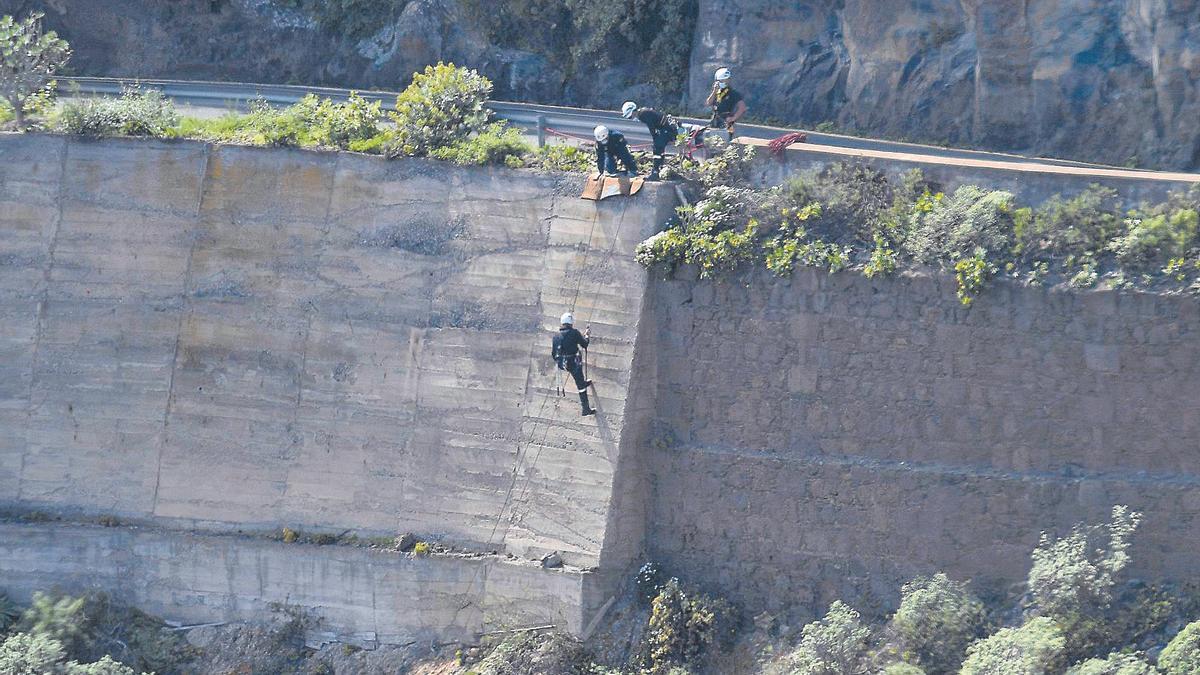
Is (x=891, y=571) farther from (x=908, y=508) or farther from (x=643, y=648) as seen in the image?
(x=643, y=648)

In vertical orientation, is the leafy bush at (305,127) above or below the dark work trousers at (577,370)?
above

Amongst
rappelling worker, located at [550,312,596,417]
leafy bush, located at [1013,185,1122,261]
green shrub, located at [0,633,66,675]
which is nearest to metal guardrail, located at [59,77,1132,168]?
rappelling worker, located at [550,312,596,417]

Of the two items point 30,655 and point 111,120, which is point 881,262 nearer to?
point 111,120

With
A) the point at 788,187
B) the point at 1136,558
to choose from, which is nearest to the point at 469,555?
the point at 788,187

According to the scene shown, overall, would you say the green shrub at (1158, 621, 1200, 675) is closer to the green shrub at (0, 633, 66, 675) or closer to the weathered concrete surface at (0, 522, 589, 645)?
the weathered concrete surface at (0, 522, 589, 645)

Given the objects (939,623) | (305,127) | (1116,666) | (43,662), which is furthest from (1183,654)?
(43,662)

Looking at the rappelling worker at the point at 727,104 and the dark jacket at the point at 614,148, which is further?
the rappelling worker at the point at 727,104

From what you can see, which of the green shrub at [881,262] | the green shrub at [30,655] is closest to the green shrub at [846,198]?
the green shrub at [881,262]

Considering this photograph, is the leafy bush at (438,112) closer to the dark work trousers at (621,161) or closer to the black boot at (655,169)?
the dark work trousers at (621,161)
